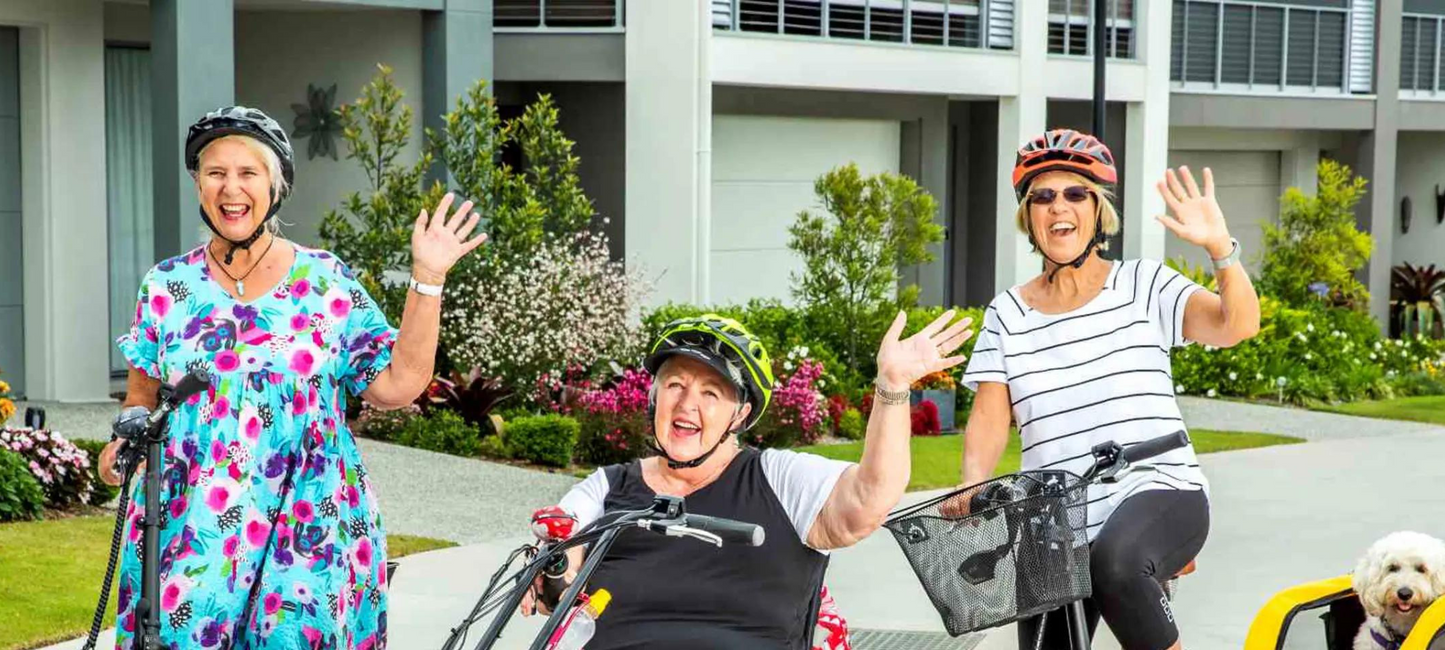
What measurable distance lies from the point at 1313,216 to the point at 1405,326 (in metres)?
6.55

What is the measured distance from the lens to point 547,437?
43.2ft

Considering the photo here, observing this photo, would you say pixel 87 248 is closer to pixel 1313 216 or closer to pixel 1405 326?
pixel 1313 216

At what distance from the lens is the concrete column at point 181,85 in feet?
46.6

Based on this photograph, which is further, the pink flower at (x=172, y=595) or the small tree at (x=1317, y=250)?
the small tree at (x=1317, y=250)

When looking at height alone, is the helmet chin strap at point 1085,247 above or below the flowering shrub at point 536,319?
above

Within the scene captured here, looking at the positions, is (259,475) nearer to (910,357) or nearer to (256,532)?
(256,532)

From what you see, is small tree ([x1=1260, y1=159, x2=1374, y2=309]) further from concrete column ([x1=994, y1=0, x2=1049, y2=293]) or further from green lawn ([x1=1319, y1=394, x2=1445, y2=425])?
concrete column ([x1=994, y1=0, x2=1049, y2=293])

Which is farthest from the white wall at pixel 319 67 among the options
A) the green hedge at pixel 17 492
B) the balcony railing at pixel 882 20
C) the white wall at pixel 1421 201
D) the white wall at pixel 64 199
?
the white wall at pixel 1421 201

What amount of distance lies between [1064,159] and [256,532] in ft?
7.11

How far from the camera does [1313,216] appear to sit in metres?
21.2

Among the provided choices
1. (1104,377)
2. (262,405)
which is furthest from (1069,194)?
(262,405)

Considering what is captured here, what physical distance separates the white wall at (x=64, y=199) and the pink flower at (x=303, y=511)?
1127 centimetres

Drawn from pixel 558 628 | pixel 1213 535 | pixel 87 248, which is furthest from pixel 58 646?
pixel 87 248

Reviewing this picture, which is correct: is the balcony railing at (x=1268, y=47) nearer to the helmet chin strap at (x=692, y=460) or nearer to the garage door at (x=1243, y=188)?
the garage door at (x=1243, y=188)
